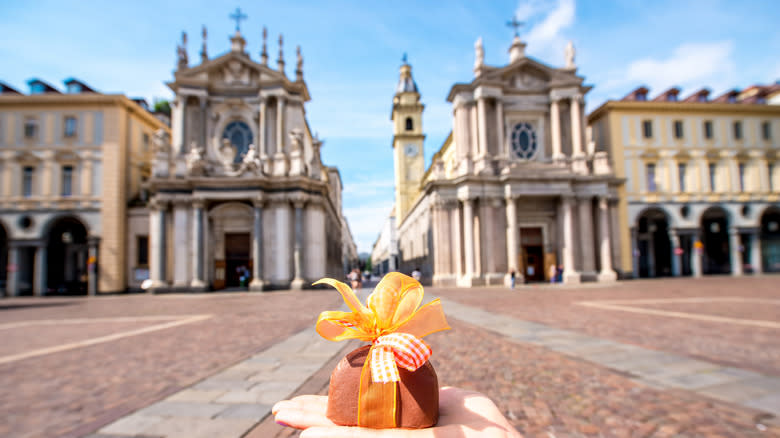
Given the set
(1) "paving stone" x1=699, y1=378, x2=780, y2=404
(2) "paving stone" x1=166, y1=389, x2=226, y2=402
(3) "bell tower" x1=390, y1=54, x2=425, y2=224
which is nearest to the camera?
(1) "paving stone" x1=699, y1=378, x2=780, y2=404

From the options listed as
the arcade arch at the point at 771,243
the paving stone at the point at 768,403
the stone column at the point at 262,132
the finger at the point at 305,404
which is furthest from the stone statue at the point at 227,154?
the arcade arch at the point at 771,243

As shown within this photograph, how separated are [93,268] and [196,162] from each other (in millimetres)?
11239

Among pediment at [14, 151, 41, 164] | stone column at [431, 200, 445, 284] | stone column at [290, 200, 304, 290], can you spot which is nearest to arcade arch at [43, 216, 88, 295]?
pediment at [14, 151, 41, 164]

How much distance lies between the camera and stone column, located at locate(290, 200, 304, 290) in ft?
91.7

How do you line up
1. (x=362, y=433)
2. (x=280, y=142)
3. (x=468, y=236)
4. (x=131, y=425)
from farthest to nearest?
(x=280, y=142), (x=468, y=236), (x=131, y=425), (x=362, y=433)

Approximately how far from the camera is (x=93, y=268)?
30844 mm

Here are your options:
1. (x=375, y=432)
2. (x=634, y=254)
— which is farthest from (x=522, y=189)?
(x=375, y=432)

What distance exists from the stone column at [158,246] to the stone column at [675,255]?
39155 mm

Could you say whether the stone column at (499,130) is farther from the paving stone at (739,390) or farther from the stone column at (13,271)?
the stone column at (13,271)

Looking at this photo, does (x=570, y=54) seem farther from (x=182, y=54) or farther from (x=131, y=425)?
(x=131, y=425)

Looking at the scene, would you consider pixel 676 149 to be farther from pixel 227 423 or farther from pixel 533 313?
pixel 227 423

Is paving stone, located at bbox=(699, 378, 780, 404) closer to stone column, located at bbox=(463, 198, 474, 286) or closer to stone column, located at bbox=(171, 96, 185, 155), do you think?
stone column, located at bbox=(463, 198, 474, 286)

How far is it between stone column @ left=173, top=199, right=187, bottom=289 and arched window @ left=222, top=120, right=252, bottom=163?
5.38 m

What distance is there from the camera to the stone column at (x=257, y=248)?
2786 centimetres
